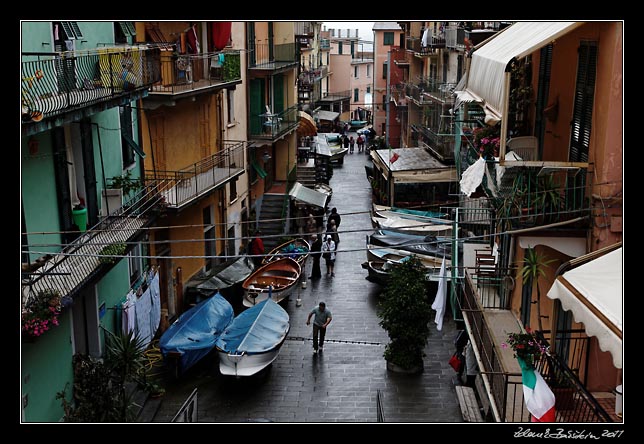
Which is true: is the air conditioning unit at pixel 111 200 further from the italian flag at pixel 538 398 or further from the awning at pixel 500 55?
the italian flag at pixel 538 398

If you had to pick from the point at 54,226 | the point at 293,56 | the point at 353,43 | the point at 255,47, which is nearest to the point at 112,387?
the point at 54,226

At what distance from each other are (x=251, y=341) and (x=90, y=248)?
515 cm

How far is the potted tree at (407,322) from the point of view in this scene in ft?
64.6

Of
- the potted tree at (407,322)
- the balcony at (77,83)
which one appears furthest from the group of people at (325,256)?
the balcony at (77,83)

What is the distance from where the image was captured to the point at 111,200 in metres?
18.7

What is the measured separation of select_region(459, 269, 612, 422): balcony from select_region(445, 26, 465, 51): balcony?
1871cm

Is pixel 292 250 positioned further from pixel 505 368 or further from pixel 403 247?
pixel 505 368

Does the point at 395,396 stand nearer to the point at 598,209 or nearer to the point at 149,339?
the point at 149,339

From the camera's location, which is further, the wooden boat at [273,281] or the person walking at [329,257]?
the person walking at [329,257]

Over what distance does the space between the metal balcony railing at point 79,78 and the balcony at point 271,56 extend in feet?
52.4

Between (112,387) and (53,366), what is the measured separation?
1.41 m

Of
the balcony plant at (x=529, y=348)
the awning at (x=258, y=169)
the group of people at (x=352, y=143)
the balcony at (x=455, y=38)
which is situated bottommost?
the group of people at (x=352, y=143)

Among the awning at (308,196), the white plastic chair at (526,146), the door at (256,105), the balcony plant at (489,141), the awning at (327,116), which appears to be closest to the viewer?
the white plastic chair at (526,146)

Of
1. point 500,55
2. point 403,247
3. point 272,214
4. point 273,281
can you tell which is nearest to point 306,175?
point 272,214
